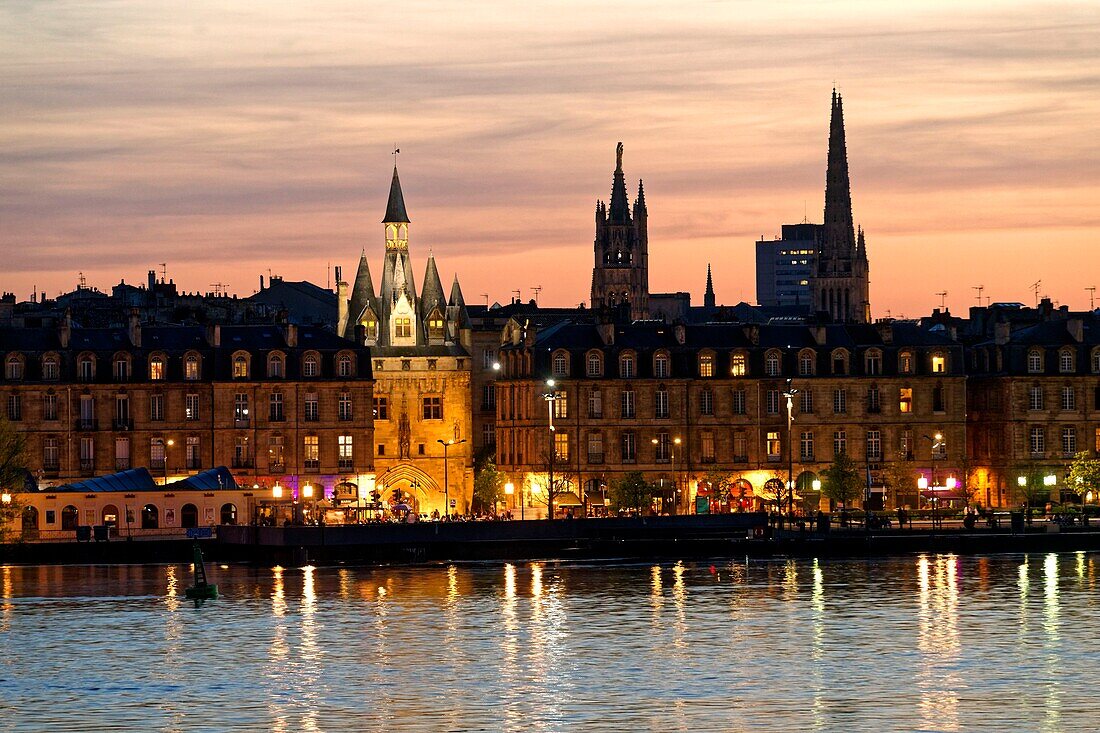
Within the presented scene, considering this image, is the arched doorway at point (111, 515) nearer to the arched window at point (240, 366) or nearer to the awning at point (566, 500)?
the arched window at point (240, 366)

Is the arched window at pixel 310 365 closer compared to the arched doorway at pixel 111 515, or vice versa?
the arched doorway at pixel 111 515

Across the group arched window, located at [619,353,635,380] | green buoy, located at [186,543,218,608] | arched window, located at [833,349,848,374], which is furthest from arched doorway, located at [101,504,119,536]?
arched window, located at [833,349,848,374]

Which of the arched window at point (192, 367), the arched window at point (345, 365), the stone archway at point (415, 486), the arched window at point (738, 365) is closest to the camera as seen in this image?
the arched window at point (192, 367)

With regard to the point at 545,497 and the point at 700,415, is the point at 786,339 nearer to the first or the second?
the point at 700,415

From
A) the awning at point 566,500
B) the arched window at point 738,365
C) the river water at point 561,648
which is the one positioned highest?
the arched window at point 738,365

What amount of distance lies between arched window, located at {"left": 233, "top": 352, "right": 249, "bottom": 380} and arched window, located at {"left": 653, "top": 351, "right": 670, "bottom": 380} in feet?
73.5

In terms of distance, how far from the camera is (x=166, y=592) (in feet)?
362

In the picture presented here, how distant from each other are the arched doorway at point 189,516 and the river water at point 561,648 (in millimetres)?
13105

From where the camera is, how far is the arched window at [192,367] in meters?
147

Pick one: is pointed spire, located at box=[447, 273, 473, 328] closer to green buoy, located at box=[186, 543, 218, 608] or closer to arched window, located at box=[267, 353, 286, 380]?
arched window, located at box=[267, 353, 286, 380]

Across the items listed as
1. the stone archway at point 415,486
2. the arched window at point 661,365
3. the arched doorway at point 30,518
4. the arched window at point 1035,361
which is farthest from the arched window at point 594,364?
the arched doorway at point 30,518

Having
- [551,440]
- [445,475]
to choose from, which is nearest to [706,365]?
[551,440]

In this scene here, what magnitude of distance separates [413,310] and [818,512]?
34.5 meters

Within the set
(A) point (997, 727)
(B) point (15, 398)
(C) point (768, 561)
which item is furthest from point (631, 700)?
(B) point (15, 398)
